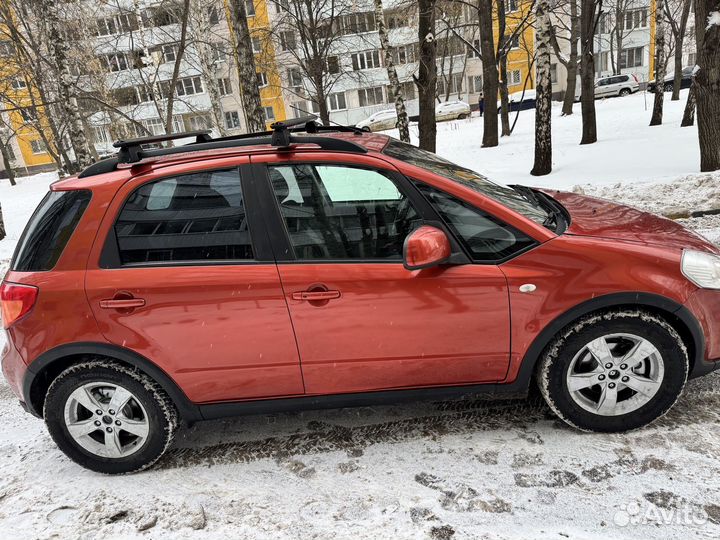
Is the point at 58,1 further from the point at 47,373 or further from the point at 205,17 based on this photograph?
the point at 47,373

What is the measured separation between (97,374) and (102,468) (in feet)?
1.95

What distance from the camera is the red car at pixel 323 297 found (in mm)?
2535

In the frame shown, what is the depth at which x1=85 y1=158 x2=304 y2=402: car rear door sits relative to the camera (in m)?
2.58

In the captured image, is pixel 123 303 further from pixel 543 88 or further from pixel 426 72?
pixel 426 72

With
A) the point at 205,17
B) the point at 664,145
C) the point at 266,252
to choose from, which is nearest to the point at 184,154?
the point at 266,252

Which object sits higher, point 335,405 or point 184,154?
point 184,154

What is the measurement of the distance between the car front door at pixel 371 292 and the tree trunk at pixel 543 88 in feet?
30.6

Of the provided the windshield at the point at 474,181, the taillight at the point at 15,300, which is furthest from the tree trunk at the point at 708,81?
the taillight at the point at 15,300

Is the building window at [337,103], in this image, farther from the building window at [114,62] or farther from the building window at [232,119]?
the building window at [114,62]

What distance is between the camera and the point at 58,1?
14078 mm

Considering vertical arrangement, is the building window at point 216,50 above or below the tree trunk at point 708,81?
above

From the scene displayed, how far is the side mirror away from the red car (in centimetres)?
1

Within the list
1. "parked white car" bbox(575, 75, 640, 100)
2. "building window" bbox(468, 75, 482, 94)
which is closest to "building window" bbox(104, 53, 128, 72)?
"building window" bbox(468, 75, 482, 94)

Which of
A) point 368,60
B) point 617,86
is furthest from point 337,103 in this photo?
point 617,86
